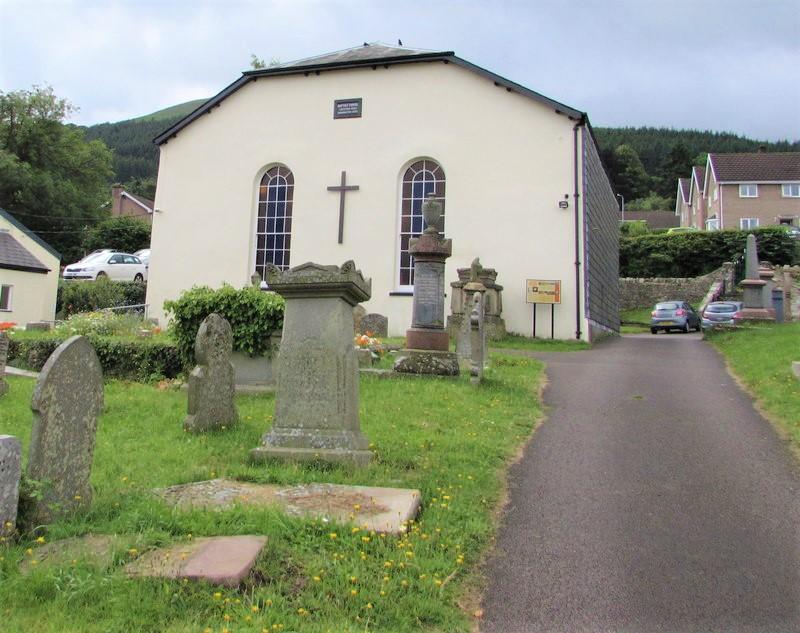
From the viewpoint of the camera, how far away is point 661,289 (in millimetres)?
41406

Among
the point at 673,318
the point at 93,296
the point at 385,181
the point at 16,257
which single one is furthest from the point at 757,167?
the point at 16,257

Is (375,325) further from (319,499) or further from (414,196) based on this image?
(319,499)

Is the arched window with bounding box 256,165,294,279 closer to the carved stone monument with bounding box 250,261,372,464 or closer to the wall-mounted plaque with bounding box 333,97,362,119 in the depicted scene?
the wall-mounted plaque with bounding box 333,97,362,119

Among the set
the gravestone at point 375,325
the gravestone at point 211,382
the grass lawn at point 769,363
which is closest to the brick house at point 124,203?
the gravestone at point 375,325

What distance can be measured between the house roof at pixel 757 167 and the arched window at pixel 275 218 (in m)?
46.6

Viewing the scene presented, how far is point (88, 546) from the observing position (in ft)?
12.8

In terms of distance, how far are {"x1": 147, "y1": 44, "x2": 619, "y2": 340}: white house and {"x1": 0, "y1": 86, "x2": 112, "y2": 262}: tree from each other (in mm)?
29685

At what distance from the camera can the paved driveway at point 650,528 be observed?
384cm

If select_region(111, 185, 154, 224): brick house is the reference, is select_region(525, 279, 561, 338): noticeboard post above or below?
Answer: below

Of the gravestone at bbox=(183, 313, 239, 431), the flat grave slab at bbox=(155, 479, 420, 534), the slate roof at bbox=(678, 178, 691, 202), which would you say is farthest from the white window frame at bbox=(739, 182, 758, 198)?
the flat grave slab at bbox=(155, 479, 420, 534)

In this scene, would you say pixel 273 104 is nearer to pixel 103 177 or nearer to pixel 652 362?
pixel 652 362

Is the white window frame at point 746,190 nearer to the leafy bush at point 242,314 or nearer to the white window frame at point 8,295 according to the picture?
the white window frame at point 8,295

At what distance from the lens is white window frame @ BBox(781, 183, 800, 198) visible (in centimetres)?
5600

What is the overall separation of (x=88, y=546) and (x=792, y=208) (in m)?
63.2
